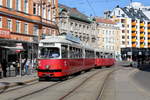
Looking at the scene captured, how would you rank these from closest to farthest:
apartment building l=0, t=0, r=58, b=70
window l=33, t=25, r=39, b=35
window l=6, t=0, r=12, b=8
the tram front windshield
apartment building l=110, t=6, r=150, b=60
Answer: the tram front windshield < apartment building l=0, t=0, r=58, b=70 < window l=6, t=0, r=12, b=8 < window l=33, t=25, r=39, b=35 < apartment building l=110, t=6, r=150, b=60

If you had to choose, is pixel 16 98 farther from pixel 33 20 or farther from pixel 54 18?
A: pixel 54 18

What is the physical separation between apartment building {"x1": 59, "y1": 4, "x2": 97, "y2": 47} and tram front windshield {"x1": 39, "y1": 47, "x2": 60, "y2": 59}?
52.8 meters

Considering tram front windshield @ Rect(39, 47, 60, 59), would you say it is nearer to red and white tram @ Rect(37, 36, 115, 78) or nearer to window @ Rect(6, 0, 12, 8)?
red and white tram @ Rect(37, 36, 115, 78)

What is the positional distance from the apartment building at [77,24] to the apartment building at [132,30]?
30657mm

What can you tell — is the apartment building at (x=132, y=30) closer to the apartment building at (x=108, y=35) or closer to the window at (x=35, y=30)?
the apartment building at (x=108, y=35)

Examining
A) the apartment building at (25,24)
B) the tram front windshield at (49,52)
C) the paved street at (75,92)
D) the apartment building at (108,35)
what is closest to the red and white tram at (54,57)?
the tram front windshield at (49,52)

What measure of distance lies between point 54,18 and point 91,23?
39303mm

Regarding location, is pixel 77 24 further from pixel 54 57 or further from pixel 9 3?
pixel 54 57

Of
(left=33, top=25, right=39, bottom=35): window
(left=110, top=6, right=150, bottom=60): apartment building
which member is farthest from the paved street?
(left=110, top=6, right=150, bottom=60): apartment building

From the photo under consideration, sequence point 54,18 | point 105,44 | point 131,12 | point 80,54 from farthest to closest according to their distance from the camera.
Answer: point 131,12
point 105,44
point 54,18
point 80,54

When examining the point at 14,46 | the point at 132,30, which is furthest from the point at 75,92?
the point at 132,30

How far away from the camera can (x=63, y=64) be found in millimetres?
24734

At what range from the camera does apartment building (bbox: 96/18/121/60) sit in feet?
385

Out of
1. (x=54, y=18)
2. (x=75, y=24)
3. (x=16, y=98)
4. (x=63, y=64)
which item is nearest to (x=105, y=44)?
(x=75, y=24)
